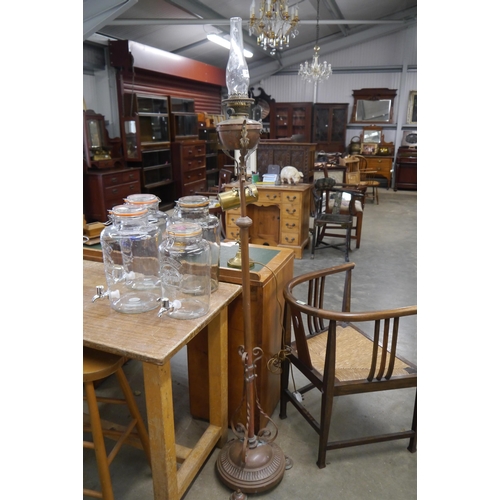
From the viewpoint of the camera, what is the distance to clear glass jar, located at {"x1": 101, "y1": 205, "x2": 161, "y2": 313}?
155cm

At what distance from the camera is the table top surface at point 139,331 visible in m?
1.25

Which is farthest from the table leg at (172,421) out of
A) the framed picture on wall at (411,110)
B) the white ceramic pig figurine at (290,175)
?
the framed picture on wall at (411,110)

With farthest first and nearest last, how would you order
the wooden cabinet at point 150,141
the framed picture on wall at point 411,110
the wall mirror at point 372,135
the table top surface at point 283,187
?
the wall mirror at point 372,135
the framed picture on wall at point 411,110
the wooden cabinet at point 150,141
the table top surface at point 283,187

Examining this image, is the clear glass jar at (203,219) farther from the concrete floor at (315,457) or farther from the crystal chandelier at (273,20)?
the crystal chandelier at (273,20)

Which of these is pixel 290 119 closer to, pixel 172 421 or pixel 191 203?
pixel 191 203

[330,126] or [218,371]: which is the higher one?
[330,126]

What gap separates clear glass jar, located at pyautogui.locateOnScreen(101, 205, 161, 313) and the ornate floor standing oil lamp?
35 cm

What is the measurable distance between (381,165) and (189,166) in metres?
5.16

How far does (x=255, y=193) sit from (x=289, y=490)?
4.16ft

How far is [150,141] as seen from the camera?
271 inches

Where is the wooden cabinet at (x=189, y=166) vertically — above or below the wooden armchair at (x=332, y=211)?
above

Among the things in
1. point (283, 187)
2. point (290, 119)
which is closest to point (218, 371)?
point (283, 187)

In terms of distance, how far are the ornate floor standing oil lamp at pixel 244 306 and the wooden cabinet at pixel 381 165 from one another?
9.24 m

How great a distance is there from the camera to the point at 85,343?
51.4 inches
